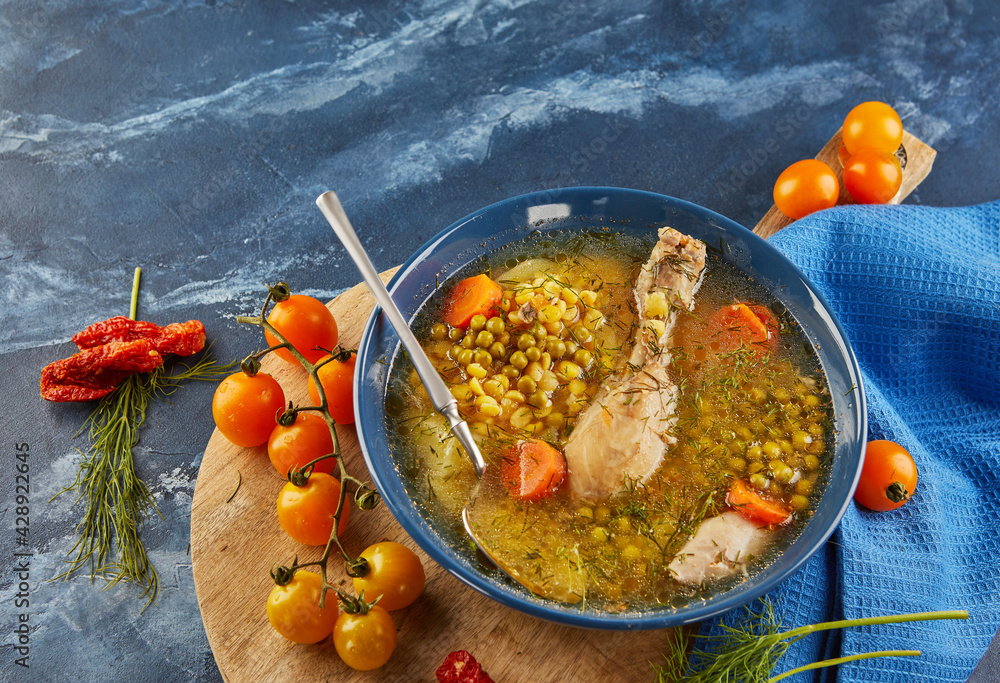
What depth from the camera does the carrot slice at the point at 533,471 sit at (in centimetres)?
211

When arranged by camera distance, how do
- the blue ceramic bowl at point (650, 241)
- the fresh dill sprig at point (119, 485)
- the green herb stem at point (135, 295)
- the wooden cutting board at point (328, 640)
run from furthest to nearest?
the green herb stem at point (135, 295), the fresh dill sprig at point (119, 485), the wooden cutting board at point (328, 640), the blue ceramic bowl at point (650, 241)

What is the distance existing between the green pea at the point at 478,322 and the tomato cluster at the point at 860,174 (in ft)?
4.56

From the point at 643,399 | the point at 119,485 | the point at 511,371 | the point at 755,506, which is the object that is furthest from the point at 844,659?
the point at 119,485

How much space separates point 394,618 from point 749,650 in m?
1.00

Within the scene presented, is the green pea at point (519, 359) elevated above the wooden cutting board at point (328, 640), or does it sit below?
above

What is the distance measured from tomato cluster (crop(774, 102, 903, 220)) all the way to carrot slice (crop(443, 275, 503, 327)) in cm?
133

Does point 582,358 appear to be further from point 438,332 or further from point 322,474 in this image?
point 322,474

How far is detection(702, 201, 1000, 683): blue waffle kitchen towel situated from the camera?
2.13 meters

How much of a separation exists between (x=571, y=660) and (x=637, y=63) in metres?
2.97

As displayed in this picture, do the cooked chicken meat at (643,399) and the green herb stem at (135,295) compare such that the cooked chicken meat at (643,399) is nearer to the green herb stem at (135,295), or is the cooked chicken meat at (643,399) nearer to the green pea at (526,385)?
the green pea at (526,385)

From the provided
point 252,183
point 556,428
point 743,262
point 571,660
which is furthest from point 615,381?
point 252,183

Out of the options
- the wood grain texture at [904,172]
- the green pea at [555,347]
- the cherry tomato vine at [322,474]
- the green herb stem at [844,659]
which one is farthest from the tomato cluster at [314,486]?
the wood grain texture at [904,172]

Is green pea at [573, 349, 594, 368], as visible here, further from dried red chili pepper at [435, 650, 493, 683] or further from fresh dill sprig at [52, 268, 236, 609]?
fresh dill sprig at [52, 268, 236, 609]

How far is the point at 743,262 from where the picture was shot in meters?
2.37
